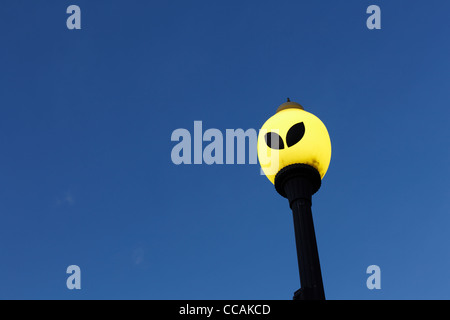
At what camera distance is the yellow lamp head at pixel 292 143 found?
4.45 meters

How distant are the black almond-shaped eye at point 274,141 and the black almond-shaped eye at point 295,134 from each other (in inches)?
2.8

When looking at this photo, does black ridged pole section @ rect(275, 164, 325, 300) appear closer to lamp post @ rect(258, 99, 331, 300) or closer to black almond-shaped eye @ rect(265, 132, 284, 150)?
lamp post @ rect(258, 99, 331, 300)

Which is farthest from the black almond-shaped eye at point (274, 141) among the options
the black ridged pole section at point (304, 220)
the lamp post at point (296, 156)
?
the black ridged pole section at point (304, 220)

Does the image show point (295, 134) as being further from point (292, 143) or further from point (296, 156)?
point (296, 156)

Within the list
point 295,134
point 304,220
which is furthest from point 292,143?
point 304,220

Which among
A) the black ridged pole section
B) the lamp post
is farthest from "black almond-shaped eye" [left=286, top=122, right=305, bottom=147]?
the black ridged pole section

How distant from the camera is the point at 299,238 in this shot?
4.03m

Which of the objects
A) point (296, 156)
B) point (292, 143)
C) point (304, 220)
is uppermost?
point (292, 143)

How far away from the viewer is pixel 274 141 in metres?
4.54

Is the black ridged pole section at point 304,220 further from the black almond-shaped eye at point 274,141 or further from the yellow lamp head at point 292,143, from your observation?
the black almond-shaped eye at point 274,141

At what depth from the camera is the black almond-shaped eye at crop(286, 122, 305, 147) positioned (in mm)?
4458

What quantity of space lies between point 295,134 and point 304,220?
2.65 ft
